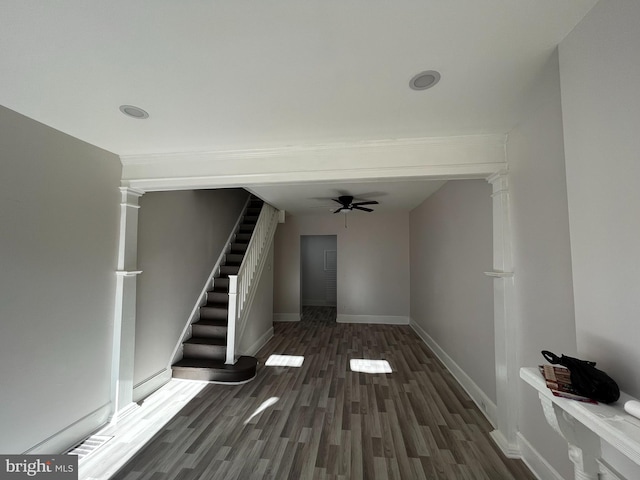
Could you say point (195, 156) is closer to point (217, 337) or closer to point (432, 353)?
point (217, 337)

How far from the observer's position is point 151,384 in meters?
2.95

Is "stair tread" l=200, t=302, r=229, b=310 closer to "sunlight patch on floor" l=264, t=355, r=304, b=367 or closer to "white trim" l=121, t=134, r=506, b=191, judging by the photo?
"sunlight patch on floor" l=264, t=355, r=304, b=367

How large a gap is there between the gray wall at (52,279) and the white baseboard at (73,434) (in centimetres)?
2

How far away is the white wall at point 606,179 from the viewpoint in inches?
35.7

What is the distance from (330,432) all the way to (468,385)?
1.71 meters

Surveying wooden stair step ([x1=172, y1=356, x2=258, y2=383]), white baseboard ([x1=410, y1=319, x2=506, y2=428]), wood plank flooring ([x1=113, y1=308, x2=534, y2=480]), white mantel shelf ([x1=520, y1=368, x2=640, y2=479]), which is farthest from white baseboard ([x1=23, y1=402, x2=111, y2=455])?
white baseboard ([x1=410, y1=319, x2=506, y2=428])

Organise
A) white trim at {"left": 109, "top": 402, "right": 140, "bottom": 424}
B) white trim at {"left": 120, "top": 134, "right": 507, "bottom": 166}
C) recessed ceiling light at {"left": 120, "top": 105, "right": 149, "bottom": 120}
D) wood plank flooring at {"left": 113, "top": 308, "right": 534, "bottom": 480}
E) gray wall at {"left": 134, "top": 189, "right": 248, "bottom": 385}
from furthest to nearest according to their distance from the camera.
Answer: gray wall at {"left": 134, "top": 189, "right": 248, "bottom": 385} < white trim at {"left": 109, "top": 402, "right": 140, "bottom": 424} < white trim at {"left": 120, "top": 134, "right": 507, "bottom": 166} < wood plank flooring at {"left": 113, "top": 308, "right": 534, "bottom": 480} < recessed ceiling light at {"left": 120, "top": 105, "right": 149, "bottom": 120}

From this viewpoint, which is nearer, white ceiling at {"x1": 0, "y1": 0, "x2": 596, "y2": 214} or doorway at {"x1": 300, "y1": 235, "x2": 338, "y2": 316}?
white ceiling at {"x1": 0, "y1": 0, "x2": 596, "y2": 214}

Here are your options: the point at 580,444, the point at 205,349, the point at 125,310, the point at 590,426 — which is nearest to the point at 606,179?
the point at 590,426

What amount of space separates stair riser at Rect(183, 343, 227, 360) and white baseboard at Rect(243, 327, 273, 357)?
491 mm

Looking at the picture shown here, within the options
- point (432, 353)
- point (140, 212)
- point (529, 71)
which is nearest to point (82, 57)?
point (140, 212)

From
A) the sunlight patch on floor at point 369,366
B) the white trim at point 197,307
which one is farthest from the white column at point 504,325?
the white trim at point 197,307

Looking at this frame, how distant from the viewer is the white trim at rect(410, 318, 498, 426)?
238 centimetres

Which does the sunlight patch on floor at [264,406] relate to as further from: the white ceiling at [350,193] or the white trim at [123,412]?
the white ceiling at [350,193]
